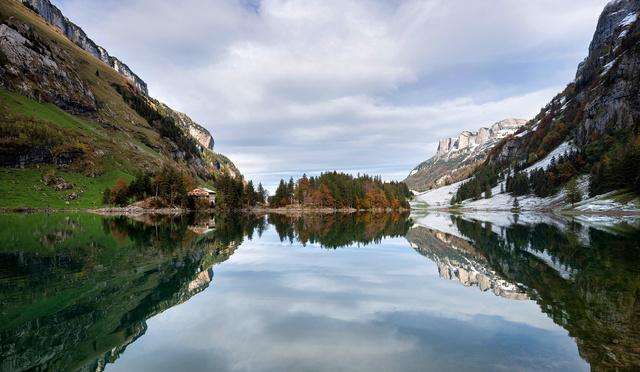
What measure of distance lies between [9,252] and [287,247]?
90.7ft

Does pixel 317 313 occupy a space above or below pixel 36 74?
below

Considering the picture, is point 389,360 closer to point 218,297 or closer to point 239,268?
point 218,297

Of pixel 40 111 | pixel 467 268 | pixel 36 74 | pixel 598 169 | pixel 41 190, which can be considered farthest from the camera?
pixel 36 74

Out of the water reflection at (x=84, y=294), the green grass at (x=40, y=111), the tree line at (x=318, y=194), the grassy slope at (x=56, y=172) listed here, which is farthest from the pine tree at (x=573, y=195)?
the green grass at (x=40, y=111)

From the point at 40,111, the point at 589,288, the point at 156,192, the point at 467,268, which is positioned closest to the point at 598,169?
the point at 467,268

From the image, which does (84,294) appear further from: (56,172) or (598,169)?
(598,169)

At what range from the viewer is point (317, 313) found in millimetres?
18578

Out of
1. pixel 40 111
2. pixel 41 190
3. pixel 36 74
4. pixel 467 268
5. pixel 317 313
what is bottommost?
pixel 317 313

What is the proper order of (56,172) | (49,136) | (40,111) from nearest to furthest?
(56,172), (49,136), (40,111)

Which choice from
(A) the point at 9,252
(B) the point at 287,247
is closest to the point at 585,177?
(B) the point at 287,247

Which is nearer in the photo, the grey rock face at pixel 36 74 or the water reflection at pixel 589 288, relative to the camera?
the water reflection at pixel 589 288

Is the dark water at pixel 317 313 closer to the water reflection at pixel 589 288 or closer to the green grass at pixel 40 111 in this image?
the water reflection at pixel 589 288

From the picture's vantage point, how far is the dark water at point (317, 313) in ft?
41.6

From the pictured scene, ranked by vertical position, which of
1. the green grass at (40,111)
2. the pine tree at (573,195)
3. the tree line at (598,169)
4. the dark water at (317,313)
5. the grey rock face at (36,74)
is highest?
the grey rock face at (36,74)
